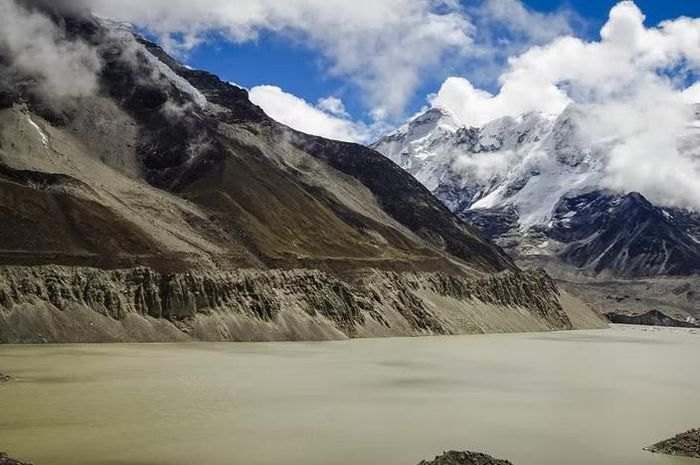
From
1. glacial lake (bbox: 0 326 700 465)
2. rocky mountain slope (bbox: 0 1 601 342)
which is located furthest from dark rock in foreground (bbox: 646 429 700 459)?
rocky mountain slope (bbox: 0 1 601 342)

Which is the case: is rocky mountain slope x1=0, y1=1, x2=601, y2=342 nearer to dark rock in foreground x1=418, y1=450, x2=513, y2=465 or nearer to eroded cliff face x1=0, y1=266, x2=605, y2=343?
eroded cliff face x1=0, y1=266, x2=605, y2=343

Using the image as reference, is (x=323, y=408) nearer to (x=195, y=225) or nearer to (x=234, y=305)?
(x=234, y=305)

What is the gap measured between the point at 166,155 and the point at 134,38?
42.2 meters

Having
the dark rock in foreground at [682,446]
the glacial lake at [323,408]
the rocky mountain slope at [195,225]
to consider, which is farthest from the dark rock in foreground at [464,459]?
the rocky mountain slope at [195,225]

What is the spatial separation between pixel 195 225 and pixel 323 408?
7388cm

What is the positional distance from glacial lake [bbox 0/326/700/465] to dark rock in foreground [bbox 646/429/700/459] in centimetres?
60

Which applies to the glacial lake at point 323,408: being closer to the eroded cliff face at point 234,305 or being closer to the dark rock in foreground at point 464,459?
the dark rock in foreground at point 464,459

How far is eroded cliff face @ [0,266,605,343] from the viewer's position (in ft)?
225

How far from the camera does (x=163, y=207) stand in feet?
346

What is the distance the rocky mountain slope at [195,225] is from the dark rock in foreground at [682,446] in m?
52.8

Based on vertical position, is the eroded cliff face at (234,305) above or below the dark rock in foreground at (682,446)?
above

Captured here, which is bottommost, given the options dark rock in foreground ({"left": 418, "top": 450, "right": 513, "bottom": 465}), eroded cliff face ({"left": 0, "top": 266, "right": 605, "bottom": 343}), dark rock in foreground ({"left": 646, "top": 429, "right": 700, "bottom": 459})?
dark rock in foreground ({"left": 418, "top": 450, "right": 513, "bottom": 465})

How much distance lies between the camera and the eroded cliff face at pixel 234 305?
6856 cm

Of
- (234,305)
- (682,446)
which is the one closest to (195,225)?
(234,305)
